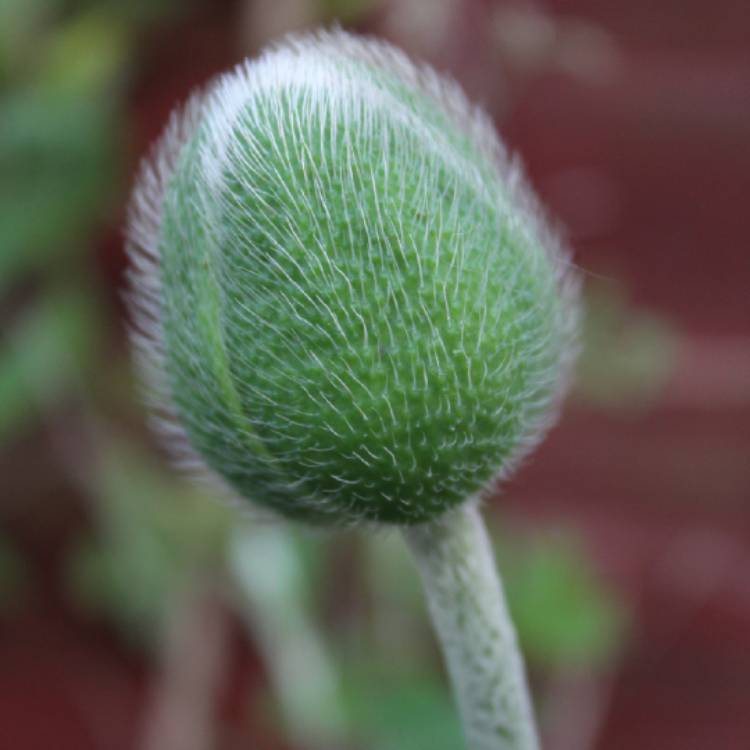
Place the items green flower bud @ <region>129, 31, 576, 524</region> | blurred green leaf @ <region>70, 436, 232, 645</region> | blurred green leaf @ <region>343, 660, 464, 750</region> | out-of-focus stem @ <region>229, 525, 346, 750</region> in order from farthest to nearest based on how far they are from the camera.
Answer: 1. blurred green leaf @ <region>70, 436, 232, 645</region>
2. out-of-focus stem @ <region>229, 525, 346, 750</region>
3. blurred green leaf @ <region>343, 660, 464, 750</region>
4. green flower bud @ <region>129, 31, 576, 524</region>

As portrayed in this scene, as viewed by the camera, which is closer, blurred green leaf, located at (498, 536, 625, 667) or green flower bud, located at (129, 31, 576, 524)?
green flower bud, located at (129, 31, 576, 524)

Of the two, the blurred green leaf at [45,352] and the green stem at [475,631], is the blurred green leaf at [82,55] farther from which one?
the green stem at [475,631]

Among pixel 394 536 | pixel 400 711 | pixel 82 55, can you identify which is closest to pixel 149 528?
pixel 394 536

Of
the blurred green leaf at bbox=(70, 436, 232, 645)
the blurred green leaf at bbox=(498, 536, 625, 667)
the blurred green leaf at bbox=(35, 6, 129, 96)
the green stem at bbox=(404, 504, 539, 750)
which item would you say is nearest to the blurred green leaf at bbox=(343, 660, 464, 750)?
the blurred green leaf at bbox=(498, 536, 625, 667)

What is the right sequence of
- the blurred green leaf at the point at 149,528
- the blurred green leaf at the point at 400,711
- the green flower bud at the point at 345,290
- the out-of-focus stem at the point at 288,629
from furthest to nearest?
the blurred green leaf at the point at 149,528 < the out-of-focus stem at the point at 288,629 < the blurred green leaf at the point at 400,711 < the green flower bud at the point at 345,290

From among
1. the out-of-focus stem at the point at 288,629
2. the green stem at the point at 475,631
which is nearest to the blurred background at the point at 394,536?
the out-of-focus stem at the point at 288,629

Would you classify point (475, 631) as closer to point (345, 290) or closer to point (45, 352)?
point (345, 290)

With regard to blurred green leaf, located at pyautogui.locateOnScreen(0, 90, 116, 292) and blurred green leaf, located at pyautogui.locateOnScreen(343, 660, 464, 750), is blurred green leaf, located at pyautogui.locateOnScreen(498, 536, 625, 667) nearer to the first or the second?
blurred green leaf, located at pyautogui.locateOnScreen(343, 660, 464, 750)
